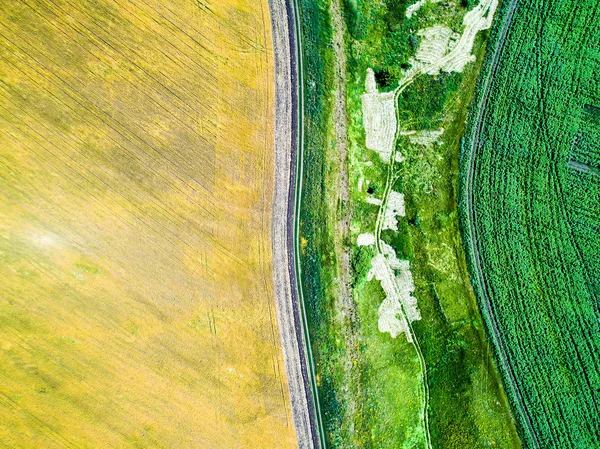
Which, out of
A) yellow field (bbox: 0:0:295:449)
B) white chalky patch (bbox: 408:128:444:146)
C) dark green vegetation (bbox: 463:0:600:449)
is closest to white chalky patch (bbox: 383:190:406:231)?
white chalky patch (bbox: 408:128:444:146)

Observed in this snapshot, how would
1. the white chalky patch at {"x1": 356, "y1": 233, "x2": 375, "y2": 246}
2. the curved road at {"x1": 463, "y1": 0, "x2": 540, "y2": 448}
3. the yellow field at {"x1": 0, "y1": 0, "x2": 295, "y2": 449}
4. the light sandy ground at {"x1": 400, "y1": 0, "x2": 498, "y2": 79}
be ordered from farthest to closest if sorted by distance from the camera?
the light sandy ground at {"x1": 400, "y1": 0, "x2": 498, "y2": 79}
the curved road at {"x1": 463, "y1": 0, "x2": 540, "y2": 448}
the white chalky patch at {"x1": 356, "y1": 233, "x2": 375, "y2": 246}
the yellow field at {"x1": 0, "y1": 0, "x2": 295, "y2": 449}

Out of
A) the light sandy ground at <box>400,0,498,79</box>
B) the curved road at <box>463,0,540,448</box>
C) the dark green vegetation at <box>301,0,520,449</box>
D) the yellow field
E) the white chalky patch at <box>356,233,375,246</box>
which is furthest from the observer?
the light sandy ground at <box>400,0,498,79</box>

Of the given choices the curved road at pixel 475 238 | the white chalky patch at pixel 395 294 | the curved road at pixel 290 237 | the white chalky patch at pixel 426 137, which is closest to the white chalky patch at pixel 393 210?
the white chalky patch at pixel 395 294

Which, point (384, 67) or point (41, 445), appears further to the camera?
point (384, 67)

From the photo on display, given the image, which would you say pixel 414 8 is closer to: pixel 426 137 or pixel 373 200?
pixel 426 137

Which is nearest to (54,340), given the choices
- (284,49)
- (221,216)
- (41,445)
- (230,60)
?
(41,445)

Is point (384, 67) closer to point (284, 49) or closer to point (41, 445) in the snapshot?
point (284, 49)

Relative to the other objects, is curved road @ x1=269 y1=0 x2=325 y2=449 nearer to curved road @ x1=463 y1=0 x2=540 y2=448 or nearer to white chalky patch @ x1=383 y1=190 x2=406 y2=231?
white chalky patch @ x1=383 y1=190 x2=406 y2=231
